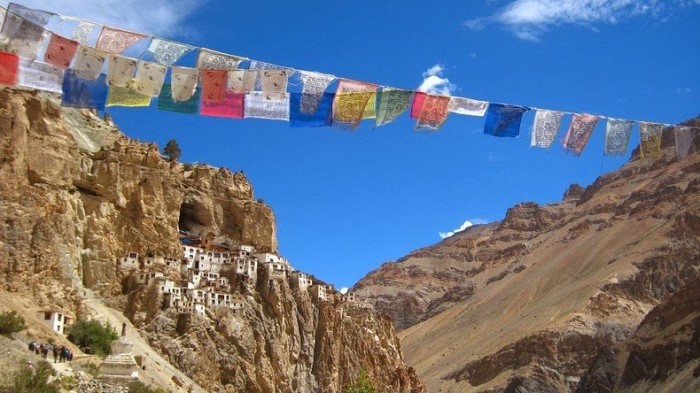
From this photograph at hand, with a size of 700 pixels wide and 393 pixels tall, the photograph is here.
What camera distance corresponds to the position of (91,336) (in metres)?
40.5

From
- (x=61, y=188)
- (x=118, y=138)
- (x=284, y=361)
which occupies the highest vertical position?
(x=118, y=138)

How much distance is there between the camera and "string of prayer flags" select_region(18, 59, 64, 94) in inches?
852

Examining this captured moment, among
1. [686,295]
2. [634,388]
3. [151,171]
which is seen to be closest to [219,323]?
[151,171]

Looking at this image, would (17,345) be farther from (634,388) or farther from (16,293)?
(634,388)

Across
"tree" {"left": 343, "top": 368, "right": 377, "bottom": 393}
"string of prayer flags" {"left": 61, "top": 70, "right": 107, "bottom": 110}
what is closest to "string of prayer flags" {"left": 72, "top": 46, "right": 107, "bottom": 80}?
"string of prayer flags" {"left": 61, "top": 70, "right": 107, "bottom": 110}

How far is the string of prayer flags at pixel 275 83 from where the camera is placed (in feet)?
77.6

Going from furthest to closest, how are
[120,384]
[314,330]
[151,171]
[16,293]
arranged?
[314,330] → [151,171] → [16,293] → [120,384]

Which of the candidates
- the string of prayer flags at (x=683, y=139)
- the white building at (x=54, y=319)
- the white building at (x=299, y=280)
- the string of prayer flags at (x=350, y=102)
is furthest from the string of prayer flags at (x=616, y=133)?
the white building at (x=299, y=280)

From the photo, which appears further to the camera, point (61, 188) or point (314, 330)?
point (314, 330)

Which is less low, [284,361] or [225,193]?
[225,193]

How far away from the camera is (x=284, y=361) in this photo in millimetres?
60281

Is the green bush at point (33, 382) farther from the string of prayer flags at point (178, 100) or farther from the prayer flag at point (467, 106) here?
the prayer flag at point (467, 106)

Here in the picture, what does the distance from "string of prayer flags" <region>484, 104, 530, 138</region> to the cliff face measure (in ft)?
80.7

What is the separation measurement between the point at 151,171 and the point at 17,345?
2975cm
